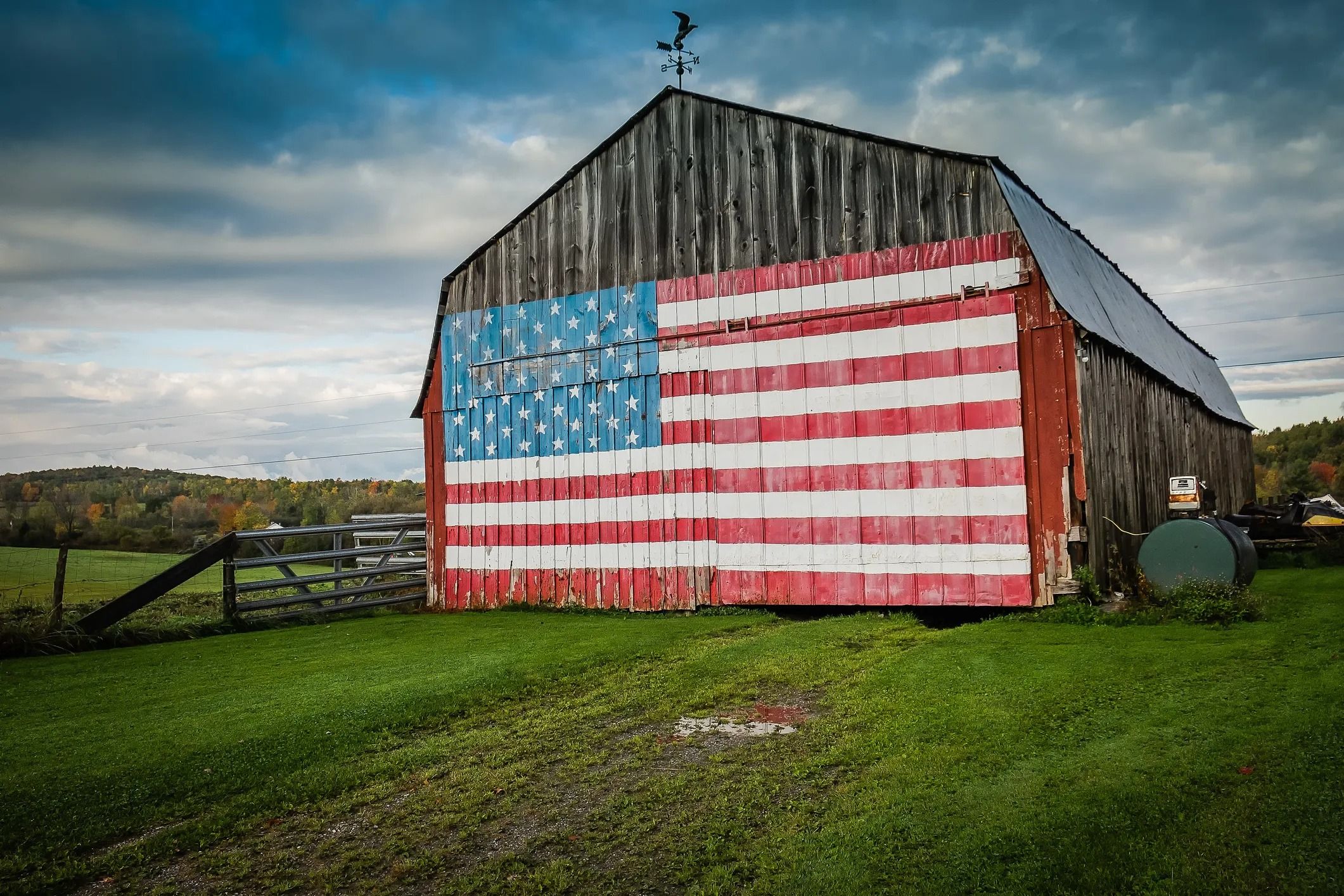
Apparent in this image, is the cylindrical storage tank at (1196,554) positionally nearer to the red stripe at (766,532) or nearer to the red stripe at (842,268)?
the red stripe at (766,532)

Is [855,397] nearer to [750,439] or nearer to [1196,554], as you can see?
[750,439]

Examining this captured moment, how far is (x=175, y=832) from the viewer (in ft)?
16.2

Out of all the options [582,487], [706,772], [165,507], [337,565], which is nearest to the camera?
[706,772]

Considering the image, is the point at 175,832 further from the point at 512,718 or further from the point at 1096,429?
the point at 1096,429

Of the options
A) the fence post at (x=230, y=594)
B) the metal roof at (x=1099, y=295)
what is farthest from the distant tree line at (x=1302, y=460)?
the fence post at (x=230, y=594)

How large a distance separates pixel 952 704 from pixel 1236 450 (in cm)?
2583

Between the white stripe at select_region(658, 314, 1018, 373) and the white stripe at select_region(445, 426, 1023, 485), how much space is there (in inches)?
47.2

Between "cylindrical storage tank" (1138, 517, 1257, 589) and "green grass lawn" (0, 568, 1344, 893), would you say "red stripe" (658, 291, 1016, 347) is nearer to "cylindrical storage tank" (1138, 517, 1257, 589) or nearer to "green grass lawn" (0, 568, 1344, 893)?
"cylindrical storage tank" (1138, 517, 1257, 589)

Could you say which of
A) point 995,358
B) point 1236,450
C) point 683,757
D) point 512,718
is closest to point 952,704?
point 683,757

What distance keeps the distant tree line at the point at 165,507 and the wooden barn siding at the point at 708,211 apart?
17.5m

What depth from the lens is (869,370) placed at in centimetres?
1265

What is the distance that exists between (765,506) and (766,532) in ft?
1.25

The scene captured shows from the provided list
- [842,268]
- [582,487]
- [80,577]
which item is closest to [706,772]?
[842,268]

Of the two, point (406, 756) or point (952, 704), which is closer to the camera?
point (406, 756)
